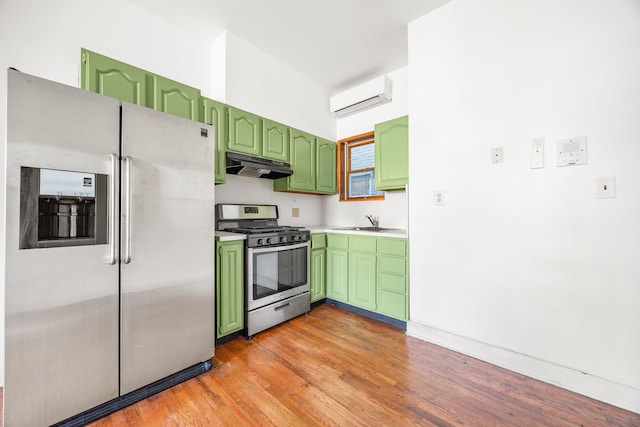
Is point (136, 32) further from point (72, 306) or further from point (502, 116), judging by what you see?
point (502, 116)

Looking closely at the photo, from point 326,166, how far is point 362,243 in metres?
1.29

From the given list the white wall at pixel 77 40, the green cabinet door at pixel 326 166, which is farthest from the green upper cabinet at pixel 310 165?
the white wall at pixel 77 40

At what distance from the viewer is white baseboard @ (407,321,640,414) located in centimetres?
154

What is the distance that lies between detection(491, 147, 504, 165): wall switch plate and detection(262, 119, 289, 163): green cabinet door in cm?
203

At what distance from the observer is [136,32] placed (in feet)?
7.59

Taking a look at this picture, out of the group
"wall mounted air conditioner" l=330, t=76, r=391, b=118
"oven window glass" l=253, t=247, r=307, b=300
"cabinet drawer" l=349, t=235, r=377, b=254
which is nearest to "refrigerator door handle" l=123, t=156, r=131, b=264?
"oven window glass" l=253, t=247, r=307, b=300

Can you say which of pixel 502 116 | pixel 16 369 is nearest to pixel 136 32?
pixel 16 369

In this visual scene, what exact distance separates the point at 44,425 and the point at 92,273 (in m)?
0.75

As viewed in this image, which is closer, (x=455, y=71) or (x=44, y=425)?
(x=44, y=425)

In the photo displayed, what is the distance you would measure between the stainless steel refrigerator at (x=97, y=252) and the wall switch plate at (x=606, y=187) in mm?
2560

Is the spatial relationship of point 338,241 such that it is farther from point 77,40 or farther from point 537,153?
point 77,40

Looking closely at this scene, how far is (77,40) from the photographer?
2.01 metres

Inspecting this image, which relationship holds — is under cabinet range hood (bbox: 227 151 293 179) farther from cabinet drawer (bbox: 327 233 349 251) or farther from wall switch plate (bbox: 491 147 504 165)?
wall switch plate (bbox: 491 147 504 165)

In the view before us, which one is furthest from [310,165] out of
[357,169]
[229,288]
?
[229,288]
